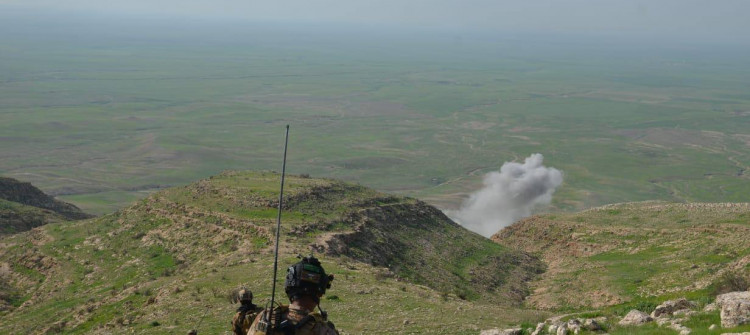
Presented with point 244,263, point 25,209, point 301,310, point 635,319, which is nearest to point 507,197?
point 25,209

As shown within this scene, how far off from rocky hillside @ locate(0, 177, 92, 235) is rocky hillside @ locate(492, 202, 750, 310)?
3583cm

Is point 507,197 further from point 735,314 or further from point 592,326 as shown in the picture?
point 735,314

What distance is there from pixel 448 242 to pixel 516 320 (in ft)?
69.3

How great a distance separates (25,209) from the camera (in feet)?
193

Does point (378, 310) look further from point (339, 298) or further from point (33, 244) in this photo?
point (33, 244)

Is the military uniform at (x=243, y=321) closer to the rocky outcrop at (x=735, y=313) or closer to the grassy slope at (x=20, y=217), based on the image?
the rocky outcrop at (x=735, y=313)

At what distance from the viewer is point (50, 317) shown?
3095 centimetres

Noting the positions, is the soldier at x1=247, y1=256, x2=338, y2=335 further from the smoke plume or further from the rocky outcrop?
the smoke plume

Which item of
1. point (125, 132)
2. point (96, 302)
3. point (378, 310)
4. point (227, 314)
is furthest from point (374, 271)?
point (125, 132)

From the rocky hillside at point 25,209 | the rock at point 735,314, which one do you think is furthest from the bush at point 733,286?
the rocky hillside at point 25,209

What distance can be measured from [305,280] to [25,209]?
56336 mm

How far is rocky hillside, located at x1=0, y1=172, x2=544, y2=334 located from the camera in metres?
27.0

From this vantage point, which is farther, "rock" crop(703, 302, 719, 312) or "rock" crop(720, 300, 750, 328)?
"rock" crop(703, 302, 719, 312)

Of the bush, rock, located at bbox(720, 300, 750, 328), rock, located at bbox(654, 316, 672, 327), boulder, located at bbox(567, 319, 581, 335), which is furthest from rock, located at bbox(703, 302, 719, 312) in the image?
the bush
